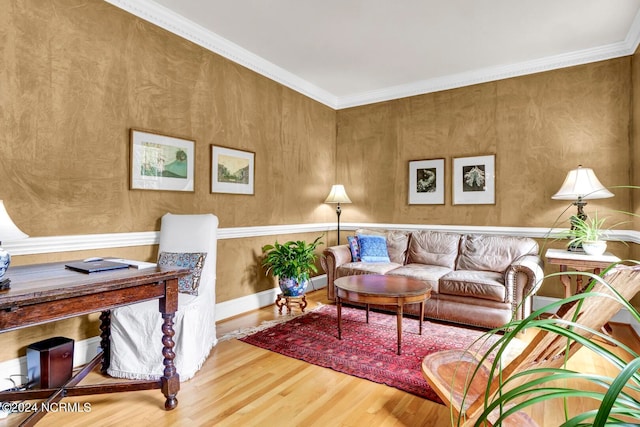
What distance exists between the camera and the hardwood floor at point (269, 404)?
1.98 meters

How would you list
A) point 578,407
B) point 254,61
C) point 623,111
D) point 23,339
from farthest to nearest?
point 254,61 → point 623,111 → point 23,339 → point 578,407

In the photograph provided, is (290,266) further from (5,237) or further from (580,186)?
(580,186)

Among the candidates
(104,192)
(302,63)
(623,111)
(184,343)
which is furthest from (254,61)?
(623,111)

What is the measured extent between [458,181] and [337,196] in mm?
1627

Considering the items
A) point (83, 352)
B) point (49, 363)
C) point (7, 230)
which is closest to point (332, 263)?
point (83, 352)

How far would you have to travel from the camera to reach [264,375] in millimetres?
2508

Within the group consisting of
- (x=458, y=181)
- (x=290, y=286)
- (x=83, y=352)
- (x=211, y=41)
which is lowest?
(x=83, y=352)

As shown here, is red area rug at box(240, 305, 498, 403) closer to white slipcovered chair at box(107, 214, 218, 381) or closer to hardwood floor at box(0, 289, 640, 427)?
hardwood floor at box(0, 289, 640, 427)

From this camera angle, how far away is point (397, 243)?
466 cm

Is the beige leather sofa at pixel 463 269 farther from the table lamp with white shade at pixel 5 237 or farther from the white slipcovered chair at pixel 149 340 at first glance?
the table lamp with white shade at pixel 5 237

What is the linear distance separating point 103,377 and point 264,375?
1090 mm

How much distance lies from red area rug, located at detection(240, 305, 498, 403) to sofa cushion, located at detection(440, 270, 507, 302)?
1.21 feet

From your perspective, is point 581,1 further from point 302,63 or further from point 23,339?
point 23,339

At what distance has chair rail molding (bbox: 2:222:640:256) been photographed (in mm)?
2432
